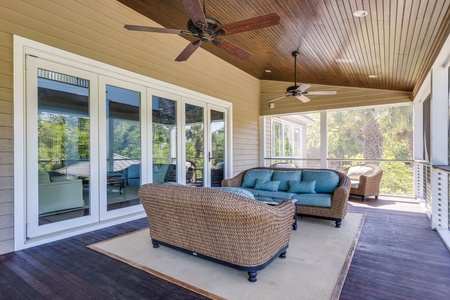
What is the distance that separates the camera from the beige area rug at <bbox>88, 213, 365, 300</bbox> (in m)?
2.08

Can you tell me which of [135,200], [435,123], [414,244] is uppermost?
[435,123]

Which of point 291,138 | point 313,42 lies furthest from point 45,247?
point 291,138

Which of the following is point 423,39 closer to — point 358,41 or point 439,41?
point 439,41

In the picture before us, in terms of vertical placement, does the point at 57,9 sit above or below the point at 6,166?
above

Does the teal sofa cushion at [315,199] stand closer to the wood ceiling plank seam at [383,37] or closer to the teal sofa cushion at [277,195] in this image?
the teal sofa cushion at [277,195]

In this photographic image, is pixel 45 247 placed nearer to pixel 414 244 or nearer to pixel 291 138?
pixel 414 244

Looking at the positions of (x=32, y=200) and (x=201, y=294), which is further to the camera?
(x=32, y=200)

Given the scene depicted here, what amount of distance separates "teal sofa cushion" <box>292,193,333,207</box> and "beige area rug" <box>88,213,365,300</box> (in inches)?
20.0

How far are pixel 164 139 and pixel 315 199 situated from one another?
3.04m

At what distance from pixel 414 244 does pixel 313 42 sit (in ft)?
11.1

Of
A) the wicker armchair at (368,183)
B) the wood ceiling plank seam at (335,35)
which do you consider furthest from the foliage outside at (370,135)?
the wood ceiling plank seam at (335,35)

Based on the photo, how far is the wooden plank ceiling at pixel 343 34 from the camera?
2.92m

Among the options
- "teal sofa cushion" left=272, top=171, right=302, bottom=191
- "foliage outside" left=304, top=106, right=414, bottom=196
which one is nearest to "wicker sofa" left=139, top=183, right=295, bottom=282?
"teal sofa cushion" left=272, top=171, right=302, bottom=191

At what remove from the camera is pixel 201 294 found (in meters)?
2.04
